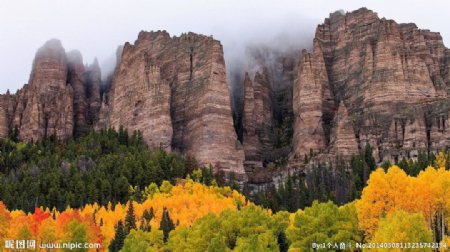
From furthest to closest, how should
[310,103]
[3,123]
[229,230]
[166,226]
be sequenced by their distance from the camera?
[3,123] < [310,103] < [166,226] < [229,230]

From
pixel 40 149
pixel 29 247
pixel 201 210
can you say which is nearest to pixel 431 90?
pixel 201 210

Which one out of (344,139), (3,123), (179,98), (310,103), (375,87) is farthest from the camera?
(3,123)

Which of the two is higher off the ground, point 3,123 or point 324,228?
point 3,123

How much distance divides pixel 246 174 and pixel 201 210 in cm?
5415

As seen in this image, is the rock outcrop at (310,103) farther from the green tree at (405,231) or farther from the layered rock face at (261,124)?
the green tree at (405,231)

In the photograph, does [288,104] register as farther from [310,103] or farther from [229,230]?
[229,230]

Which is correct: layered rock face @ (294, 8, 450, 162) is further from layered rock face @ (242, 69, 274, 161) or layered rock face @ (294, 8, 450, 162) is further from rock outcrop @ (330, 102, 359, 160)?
layered rock face @ (242, 69, 274, 161)

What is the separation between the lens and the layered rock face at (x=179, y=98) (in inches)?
6521

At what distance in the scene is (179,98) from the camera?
590 ft

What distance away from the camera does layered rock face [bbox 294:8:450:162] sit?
15200cm

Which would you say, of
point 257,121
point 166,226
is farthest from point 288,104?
point 166,226

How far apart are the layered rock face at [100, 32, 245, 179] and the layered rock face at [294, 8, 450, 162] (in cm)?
1939

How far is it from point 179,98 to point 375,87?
47.6 metres

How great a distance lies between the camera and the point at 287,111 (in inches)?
7761
